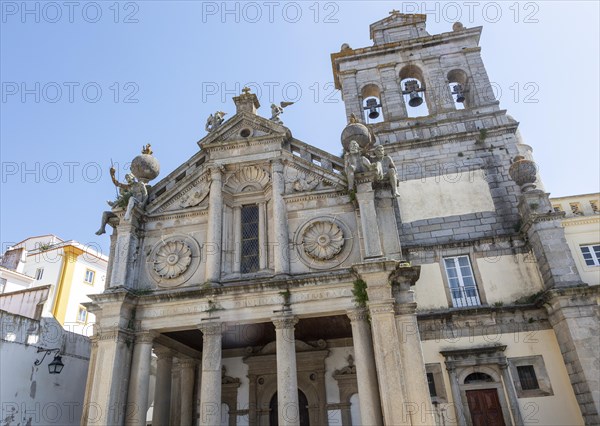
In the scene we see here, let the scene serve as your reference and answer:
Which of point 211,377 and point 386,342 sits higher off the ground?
point 386,342

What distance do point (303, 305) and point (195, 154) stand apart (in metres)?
7.20

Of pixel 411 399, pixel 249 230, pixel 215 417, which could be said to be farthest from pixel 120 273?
pixel 411 399

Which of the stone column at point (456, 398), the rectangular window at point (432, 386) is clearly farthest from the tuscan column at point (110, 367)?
the stone column at point (456, 398)

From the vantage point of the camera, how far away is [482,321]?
15.4 meters

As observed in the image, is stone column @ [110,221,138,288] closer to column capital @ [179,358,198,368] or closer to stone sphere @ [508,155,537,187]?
column capital @ [179,358,198,368]

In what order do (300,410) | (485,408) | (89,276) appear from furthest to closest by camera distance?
(89,276), (300,410), (485,408)

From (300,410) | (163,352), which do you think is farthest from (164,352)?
(300,410)

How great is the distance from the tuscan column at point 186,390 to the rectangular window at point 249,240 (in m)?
4.80

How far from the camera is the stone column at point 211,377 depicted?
11.1 meters

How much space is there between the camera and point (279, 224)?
44.1 feet

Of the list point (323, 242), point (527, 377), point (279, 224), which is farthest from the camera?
point (527, 377)

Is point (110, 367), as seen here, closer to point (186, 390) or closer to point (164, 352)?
point (164, 352)

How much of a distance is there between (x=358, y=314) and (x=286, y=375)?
2431mm

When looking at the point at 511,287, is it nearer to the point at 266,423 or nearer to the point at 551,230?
the point at 551,230
